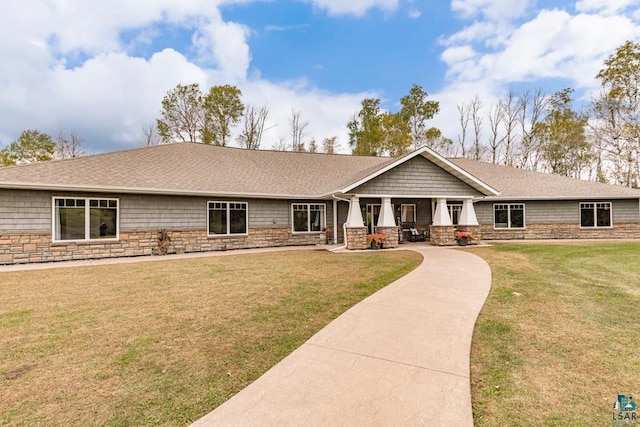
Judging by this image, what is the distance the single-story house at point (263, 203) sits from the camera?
34.8 feet

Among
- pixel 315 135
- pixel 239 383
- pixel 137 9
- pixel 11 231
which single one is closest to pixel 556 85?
pixel 315 135

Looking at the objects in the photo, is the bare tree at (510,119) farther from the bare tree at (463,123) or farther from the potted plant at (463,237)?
the potted plant at (463,237)

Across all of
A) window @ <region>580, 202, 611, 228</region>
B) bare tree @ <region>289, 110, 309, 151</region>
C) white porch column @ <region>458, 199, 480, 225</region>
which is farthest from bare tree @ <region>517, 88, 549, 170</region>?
bare tree @ <region>289, 110, 309, 151</region>

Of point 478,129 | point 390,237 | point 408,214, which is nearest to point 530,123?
point 478,129

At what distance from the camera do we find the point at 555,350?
3535 mm

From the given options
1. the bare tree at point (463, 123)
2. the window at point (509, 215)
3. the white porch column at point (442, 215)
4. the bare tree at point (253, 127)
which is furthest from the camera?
the bare tree at point (463, 123)

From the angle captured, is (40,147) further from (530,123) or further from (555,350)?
(530,123)

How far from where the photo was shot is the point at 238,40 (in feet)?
54.0

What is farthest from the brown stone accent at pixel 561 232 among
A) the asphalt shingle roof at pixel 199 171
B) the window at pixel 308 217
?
the window at pixel 308 217

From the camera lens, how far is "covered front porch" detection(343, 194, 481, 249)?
13.4 m

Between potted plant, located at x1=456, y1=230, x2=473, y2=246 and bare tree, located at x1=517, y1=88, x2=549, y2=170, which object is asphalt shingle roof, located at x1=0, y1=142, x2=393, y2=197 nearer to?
potted plant, located at x1=456, y1=230, x2=473, y2=246

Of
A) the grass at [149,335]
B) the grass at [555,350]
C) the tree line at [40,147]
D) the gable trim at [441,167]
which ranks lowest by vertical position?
the grass at [555,350]

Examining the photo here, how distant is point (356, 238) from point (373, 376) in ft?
33.9

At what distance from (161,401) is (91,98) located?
66.5 ft
